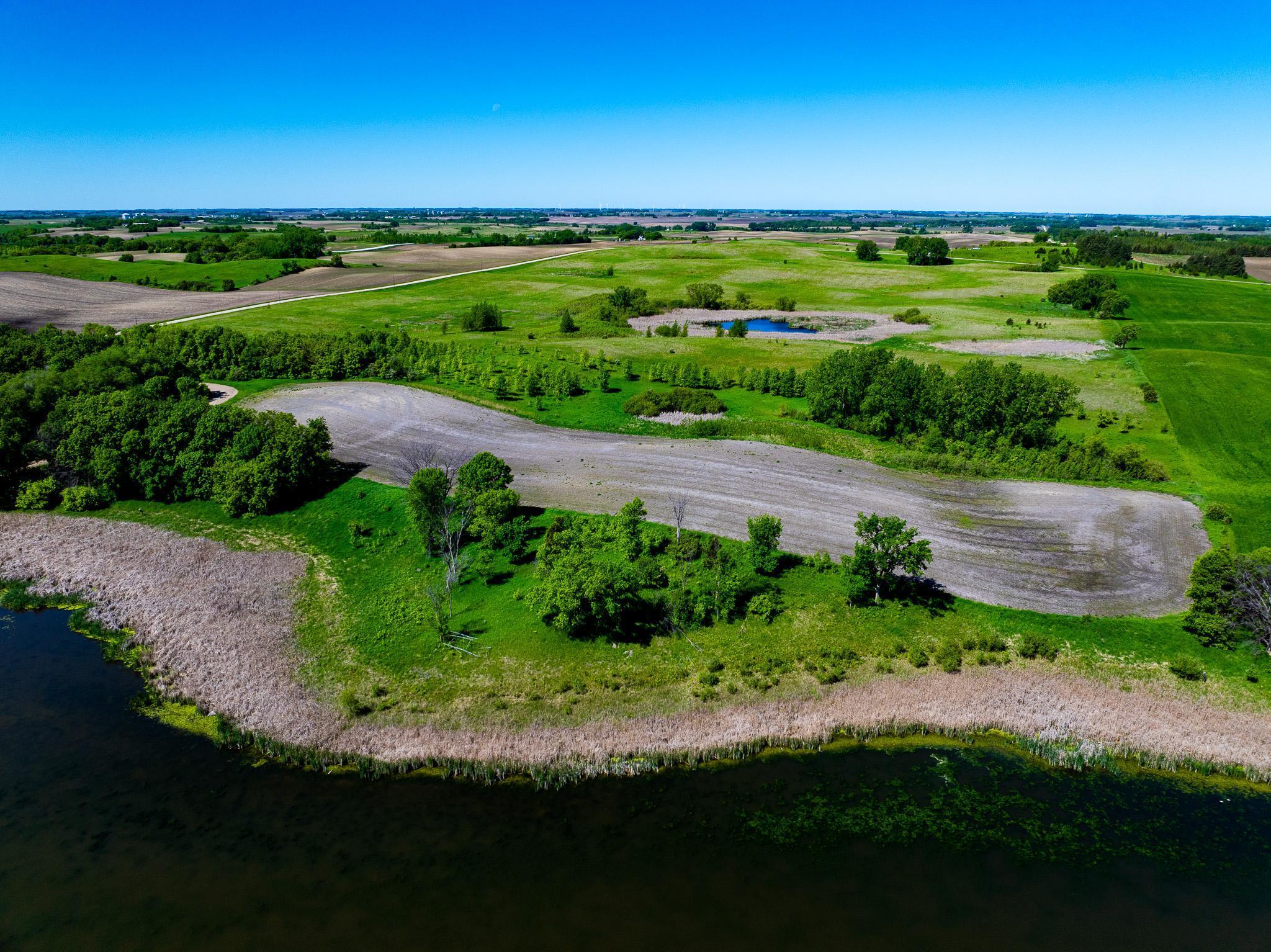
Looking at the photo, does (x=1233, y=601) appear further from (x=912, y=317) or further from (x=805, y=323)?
(x=805, y=323)

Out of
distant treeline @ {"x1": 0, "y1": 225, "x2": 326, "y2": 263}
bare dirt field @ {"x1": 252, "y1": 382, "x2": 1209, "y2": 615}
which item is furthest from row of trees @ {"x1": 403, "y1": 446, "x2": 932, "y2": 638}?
distant treeline @ {"x1": 0, "y1": 225, "x2": 326, "y2": 263}

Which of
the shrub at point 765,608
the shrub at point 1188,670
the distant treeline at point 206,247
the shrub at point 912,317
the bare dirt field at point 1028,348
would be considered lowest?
the shrub at point 1188,670

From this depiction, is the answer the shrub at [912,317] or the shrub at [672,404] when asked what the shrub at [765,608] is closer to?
the shrub at [672,404]

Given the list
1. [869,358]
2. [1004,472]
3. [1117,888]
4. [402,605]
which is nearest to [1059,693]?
[1117,888]

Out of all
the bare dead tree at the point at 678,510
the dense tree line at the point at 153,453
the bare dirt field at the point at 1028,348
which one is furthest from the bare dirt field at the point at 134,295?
the bare dirt field at the point at 1028,348

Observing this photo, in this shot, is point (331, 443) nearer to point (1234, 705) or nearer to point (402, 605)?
point (402, 605)
